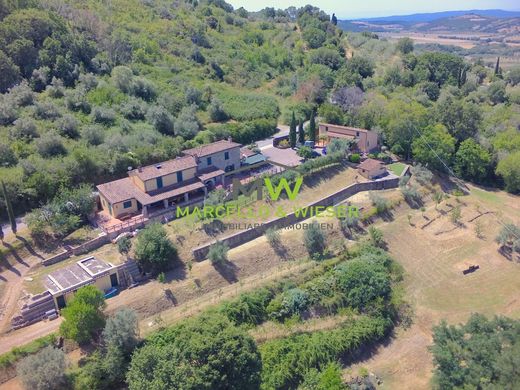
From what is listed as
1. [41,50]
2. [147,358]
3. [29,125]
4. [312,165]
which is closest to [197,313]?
[147,358]

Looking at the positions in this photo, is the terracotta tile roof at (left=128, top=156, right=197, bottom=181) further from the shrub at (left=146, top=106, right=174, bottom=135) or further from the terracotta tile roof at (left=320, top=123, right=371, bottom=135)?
the terracotta tile roof at (left=320, top=123, right=371, bottom=135)

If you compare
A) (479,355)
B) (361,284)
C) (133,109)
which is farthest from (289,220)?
(133,109)

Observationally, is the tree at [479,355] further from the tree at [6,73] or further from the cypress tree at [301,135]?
the tree at [6,73]

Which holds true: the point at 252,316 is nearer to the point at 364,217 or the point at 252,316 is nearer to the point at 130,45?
the point at 364,217

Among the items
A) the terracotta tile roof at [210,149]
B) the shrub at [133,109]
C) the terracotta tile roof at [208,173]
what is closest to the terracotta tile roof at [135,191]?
the terracotta tile roof at [208,173]

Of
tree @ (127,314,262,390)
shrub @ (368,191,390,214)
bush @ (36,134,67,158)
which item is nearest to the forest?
bush @ (36,134,67,158)

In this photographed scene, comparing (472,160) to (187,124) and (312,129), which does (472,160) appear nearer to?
(312,129)
